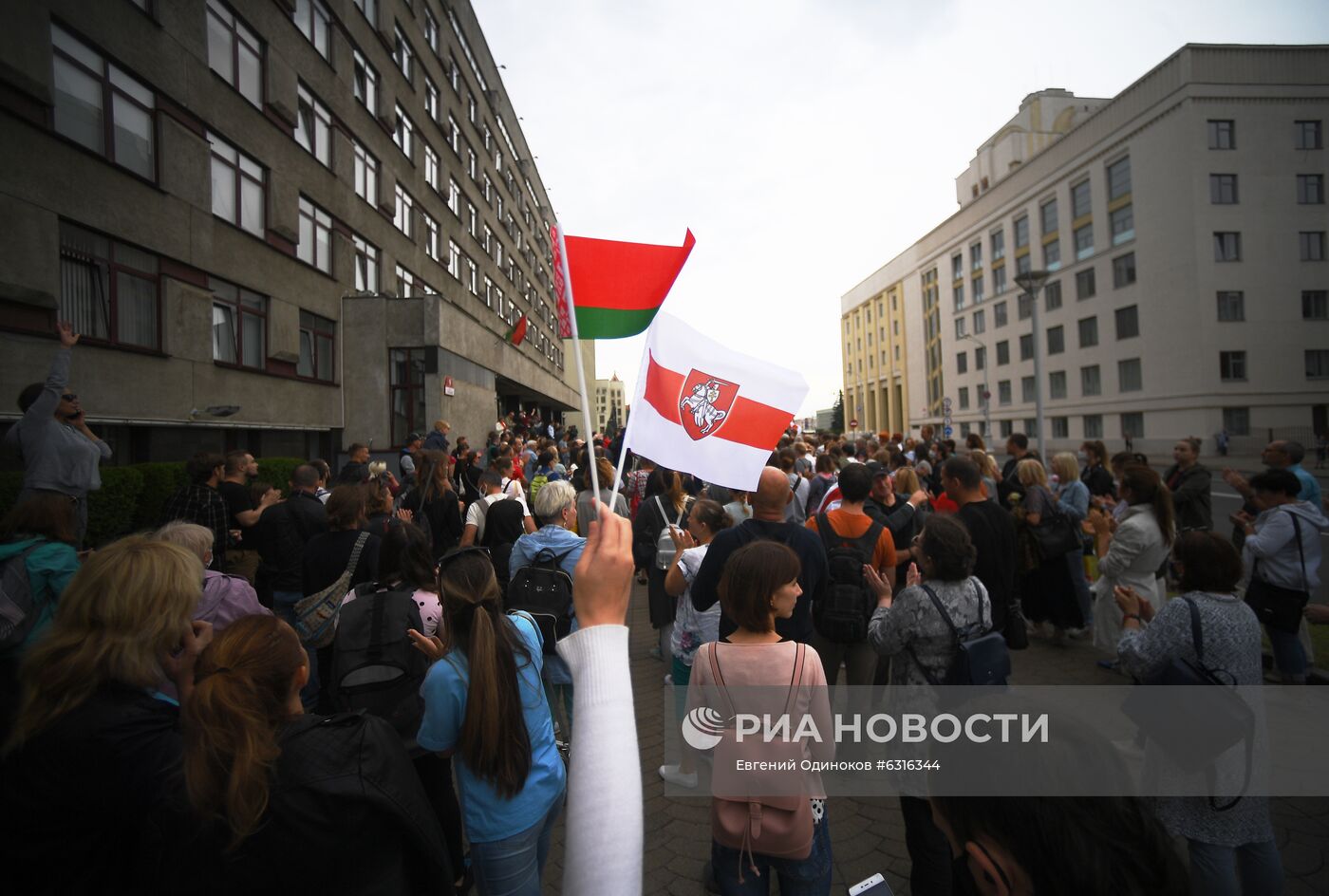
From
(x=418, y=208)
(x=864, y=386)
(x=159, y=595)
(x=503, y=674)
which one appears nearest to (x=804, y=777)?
(x=503, y=674)

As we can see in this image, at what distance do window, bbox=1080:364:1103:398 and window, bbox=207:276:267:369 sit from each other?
48.2 m

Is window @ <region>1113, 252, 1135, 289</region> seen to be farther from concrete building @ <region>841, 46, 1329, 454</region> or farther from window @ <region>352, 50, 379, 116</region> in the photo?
window @ <region>352, 50, 379, 116</region>

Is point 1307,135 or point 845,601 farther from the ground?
point 1307,135

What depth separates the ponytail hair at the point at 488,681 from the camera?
2.33m

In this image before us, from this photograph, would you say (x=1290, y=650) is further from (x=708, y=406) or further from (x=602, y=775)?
(x=602, y=775)

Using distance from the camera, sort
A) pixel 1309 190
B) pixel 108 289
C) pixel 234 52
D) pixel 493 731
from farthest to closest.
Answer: pixel 1309 190, pixel 234 52, pixel 108 289, pixel 493 731

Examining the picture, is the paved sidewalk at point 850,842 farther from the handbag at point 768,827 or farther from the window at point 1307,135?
the window at point 1307,135

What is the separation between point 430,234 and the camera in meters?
26.9

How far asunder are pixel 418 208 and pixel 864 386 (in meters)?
75.1

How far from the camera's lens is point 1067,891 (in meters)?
1.08

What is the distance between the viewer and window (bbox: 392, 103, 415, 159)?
927 inches

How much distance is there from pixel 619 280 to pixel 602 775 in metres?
2.24

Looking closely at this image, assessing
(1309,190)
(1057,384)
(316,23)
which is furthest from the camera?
(1057,384)

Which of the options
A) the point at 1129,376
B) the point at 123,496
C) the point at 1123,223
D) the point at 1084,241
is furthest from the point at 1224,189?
the point at 123,496
